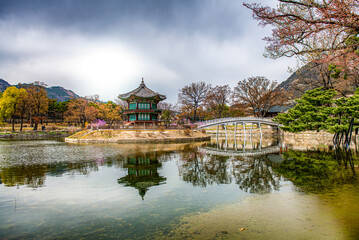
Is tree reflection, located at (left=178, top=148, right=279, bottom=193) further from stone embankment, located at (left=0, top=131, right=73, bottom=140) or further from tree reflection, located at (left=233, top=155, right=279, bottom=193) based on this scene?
stone embankment, located at (left=0, top=131, right=73, bottom=140)

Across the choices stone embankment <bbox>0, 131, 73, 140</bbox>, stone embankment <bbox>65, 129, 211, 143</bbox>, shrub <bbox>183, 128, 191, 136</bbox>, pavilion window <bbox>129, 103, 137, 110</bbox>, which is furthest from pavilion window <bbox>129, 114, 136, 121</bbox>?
stone embankment <bbox>0, 131, 73, 140</bbox>

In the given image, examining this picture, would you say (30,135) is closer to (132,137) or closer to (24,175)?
(132,137)

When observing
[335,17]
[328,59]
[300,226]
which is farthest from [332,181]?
[335,17]

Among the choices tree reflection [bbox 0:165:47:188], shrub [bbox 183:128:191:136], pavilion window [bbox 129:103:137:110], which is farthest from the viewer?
pavilion window [bbox 129:103:137:110]

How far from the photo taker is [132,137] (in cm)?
3747

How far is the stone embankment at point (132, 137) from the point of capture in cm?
3578

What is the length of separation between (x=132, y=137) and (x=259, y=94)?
33.3m

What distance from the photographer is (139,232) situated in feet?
17.8

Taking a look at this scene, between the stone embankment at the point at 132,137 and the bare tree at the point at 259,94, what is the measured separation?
19127mm

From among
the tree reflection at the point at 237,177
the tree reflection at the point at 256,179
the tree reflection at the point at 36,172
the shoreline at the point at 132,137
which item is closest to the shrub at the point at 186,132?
the shoreline at the point at 132,137

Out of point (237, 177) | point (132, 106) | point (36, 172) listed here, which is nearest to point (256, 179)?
point (237, 177)

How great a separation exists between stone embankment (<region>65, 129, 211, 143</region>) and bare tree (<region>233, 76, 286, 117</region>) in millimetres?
19127

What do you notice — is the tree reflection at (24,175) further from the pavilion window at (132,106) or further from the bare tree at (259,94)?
the bare tree at (259,94)

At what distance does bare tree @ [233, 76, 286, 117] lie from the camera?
50281 millimetres
